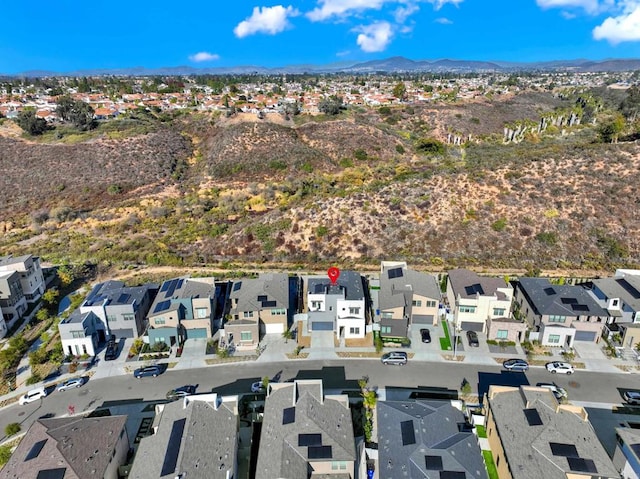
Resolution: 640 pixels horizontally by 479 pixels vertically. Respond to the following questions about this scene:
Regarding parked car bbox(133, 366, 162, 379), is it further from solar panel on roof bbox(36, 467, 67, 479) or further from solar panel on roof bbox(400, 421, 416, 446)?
solar panel on roof bbox(400, 421, 416, 446)

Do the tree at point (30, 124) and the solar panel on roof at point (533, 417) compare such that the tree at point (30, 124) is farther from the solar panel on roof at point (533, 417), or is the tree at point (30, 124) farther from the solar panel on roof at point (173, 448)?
the solar panel on roof at point (533, 417)

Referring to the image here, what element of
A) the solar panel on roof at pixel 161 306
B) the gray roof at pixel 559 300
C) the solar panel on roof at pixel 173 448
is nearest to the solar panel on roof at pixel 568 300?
the gray roof at pixel 559 300

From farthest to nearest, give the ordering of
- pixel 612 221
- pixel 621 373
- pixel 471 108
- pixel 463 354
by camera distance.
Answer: pixel 471 108 < pixel 612 221 < pixel 463 354 < pixel 621 373

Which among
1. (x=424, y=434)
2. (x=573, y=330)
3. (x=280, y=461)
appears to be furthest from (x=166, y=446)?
(x=573, y=330)

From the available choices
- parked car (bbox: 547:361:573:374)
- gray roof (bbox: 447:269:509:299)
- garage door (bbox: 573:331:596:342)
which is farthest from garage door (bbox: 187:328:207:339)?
garage door (bbox: 573:331:596:342)

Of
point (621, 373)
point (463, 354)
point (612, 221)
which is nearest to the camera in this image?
point (621, 373)

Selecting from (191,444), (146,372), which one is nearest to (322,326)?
(146,372)

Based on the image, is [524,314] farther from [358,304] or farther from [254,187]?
[254,187]
